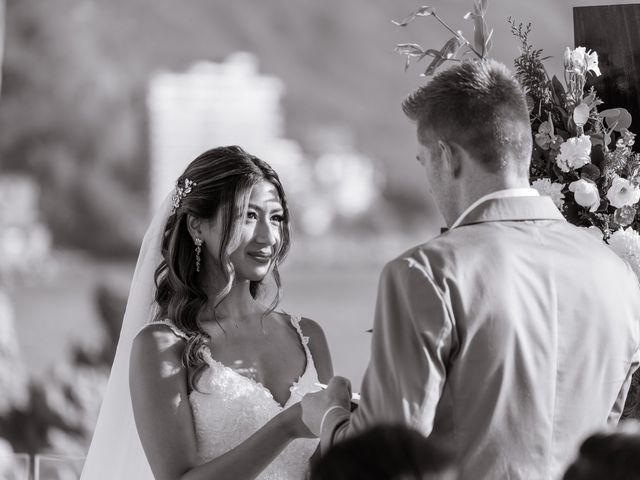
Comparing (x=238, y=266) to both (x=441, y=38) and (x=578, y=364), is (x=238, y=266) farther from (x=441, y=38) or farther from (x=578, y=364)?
(x=441, y=38)

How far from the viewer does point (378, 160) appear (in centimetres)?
855

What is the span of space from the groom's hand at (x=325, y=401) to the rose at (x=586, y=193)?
99 cm

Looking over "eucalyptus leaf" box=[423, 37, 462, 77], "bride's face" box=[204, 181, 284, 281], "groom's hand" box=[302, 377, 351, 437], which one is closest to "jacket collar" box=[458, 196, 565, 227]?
"groom's hand" box=[302, 377, 351, 437]

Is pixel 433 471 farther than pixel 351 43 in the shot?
No

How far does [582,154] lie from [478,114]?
32.4 inches

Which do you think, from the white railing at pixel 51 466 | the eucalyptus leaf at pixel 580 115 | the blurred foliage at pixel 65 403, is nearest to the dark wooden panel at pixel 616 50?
the eucalyptus leaf at pixel 580 115

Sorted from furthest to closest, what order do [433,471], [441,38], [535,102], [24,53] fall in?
[24,53]
[441,38]
[535,102]
[433,471]

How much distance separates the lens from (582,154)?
3.11 meters

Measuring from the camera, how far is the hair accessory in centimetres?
337

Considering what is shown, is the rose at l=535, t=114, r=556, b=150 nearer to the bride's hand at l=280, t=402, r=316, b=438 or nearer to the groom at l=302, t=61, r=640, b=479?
the groom at l=302, t=61, r=640, b=479

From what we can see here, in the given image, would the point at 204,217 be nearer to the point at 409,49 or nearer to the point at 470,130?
the point at 409,49

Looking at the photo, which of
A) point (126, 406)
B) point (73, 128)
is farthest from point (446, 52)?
point (73, 128)

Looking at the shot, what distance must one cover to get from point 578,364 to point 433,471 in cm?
94

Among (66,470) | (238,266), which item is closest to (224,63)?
(66,470)
